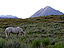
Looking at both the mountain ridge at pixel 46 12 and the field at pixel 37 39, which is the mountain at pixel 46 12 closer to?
the mountain ridge at pixel 46 12

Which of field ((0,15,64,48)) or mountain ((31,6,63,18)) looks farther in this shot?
mountain ((31,6,63,18))

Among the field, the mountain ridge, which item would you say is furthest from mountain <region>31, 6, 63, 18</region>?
the field

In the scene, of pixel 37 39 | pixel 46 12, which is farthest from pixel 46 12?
pixel 37 39

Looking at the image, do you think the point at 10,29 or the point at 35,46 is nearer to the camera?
the point at 35,46

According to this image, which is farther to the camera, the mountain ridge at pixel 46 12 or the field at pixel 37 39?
the mountain ridge at pixel 46 12

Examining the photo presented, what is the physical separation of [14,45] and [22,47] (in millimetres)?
390

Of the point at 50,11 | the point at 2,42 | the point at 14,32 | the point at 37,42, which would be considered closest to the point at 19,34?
the point at 14,32

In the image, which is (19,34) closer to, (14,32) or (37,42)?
(14,32)

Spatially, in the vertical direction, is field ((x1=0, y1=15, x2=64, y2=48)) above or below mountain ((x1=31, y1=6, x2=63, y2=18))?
below

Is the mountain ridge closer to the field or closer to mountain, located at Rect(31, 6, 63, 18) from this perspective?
mountain, located at Rect(31, 6, 63, 18)

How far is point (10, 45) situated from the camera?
777 cm

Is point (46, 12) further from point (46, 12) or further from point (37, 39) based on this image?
point (37, 39)

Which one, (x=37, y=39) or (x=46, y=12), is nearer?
(x=37, y=39)

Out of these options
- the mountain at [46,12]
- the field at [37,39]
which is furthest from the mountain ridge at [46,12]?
the field at [37,39]
